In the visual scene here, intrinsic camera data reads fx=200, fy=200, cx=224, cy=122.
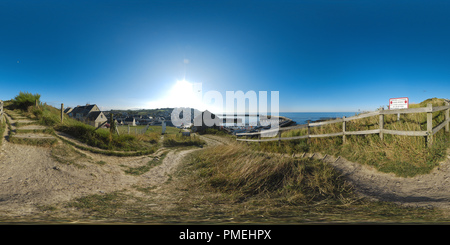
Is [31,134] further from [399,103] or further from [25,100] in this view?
[399,103]

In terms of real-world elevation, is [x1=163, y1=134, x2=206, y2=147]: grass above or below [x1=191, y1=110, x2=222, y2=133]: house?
below

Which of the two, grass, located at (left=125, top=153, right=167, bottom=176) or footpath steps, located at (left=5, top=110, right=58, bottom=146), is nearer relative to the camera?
grass, located at (left=125, top=153, right=167, bottom=176)

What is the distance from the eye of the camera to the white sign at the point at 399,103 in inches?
314

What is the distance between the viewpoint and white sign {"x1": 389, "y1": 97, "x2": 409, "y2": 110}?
26.2ft

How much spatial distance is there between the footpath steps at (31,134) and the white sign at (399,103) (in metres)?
14.3

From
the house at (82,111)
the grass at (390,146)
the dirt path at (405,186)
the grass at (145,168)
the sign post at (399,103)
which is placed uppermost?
the house at (82,111)

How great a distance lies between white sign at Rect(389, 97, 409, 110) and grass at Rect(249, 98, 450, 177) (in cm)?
45

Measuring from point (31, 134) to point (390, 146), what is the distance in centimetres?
1459

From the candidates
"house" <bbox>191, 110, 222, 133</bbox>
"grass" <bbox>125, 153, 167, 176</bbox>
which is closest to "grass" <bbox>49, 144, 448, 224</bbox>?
"grass" <bbox>125, 153, 167, 176</bbox>

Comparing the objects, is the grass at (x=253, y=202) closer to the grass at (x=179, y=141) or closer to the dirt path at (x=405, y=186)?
the dirt path at (x=405, y=186)

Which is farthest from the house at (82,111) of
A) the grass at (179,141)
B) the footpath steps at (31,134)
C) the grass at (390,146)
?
the grass at (390,146)

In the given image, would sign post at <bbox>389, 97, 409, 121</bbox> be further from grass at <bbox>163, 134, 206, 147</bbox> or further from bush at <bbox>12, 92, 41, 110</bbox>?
bush at <bbox>12, 92, 41, 110</bbox>

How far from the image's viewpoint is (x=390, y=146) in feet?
22.9

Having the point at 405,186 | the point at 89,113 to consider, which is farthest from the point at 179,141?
the point at 89,113
